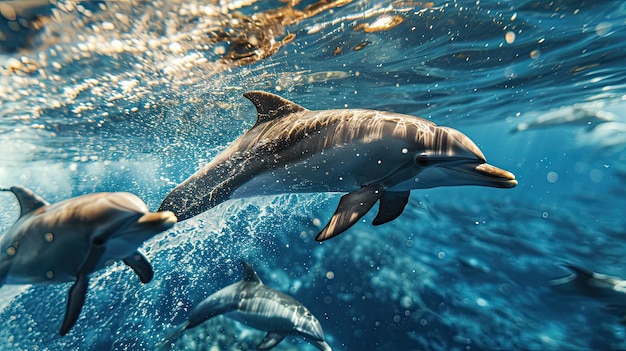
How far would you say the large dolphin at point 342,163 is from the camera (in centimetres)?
294

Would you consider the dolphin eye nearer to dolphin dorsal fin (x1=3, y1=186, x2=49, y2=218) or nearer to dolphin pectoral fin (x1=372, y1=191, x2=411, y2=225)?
dolphin pectoral fin (x1=372, y1=191, x2=411, y2=225)

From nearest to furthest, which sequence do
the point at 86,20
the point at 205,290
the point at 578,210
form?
the point at 86,20
the point at 205,290
the point at 578,210

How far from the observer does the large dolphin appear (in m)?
2.94

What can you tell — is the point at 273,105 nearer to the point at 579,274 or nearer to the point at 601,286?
the point at 579,274

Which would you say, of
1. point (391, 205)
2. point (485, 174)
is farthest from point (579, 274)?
point (485, 174)

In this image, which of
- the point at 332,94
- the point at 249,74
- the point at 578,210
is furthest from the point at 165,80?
the point at 578,210

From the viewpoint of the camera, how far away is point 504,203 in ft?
57.4

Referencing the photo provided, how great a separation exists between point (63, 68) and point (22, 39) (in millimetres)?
1675

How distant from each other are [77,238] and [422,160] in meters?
2.92

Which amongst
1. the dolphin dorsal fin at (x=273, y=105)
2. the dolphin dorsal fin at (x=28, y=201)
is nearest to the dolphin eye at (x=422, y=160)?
the dolphin dorsal fin at (x=273, y=105)

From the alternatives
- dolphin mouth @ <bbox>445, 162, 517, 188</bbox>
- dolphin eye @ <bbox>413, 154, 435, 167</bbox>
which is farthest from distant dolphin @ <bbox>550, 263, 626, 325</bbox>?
dolphin eye @ <bbox>413, 154, 435, 167</bbox>

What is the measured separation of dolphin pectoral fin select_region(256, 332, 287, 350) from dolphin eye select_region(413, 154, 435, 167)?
4.41m

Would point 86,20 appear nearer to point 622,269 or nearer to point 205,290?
point 205,290

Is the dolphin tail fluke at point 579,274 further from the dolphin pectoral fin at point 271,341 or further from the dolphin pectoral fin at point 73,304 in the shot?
the dolphin pectoral fin at point 73,304
